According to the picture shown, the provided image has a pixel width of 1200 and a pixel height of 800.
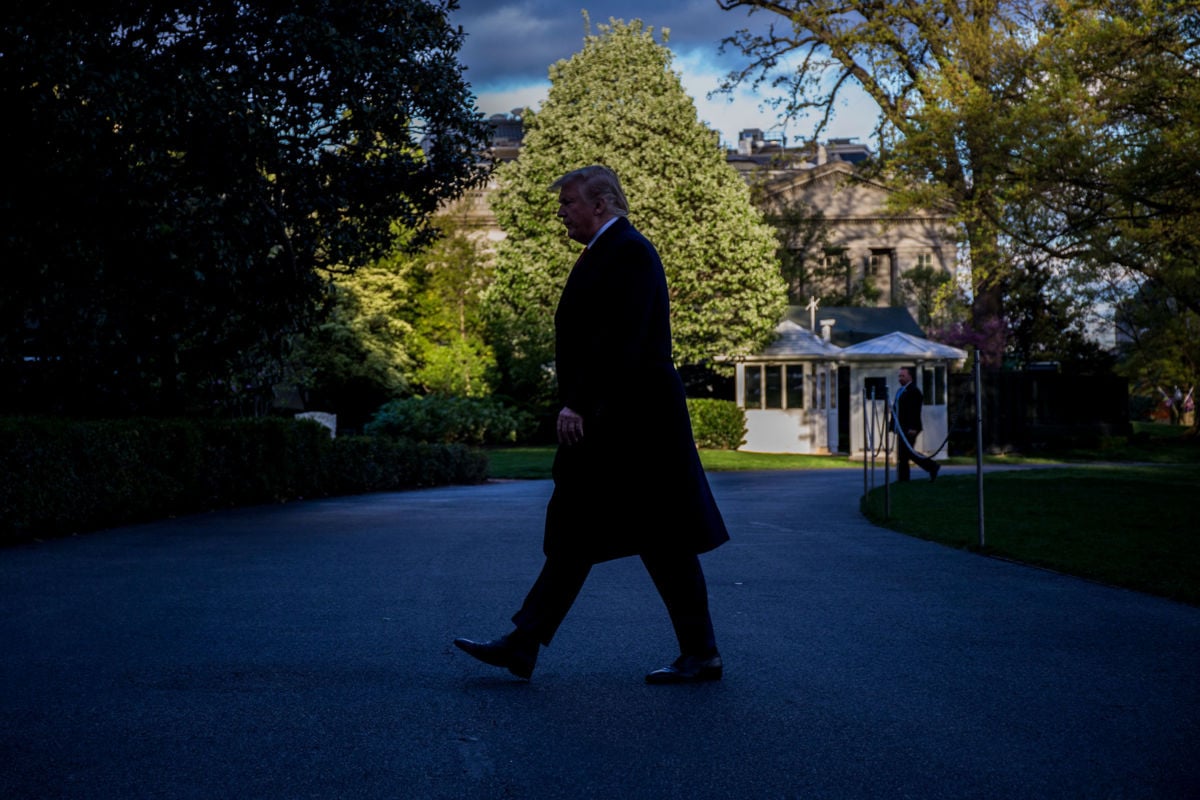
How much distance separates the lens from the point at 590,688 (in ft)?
16.9

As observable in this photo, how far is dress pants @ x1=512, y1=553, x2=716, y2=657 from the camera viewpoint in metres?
5.16

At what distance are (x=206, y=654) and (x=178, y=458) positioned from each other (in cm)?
857

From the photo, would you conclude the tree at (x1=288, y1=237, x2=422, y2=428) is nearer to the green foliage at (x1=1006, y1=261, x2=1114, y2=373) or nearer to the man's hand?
the green foliage at (x1=1006, y1=261, x2=1114, y2=373)

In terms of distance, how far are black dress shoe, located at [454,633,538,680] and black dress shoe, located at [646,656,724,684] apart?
0.46 meters

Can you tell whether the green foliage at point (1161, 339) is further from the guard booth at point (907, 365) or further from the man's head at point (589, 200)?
the man's head at point (589, 200)

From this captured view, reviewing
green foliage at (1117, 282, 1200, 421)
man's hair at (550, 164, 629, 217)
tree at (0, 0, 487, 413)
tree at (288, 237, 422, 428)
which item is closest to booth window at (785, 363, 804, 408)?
green foliage at (1117, 282, 1200, 421)

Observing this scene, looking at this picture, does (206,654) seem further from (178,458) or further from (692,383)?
(692,383)

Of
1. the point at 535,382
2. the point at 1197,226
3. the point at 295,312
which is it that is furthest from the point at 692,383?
the point at 295,312

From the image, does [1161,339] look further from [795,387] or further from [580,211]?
[580,211]

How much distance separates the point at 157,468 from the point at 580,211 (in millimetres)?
9391

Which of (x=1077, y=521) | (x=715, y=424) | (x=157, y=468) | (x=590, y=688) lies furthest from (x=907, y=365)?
(x=590, y=688)

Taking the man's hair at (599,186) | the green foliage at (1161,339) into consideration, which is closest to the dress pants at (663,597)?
the man's hair at (599,186)

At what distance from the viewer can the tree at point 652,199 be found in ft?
117

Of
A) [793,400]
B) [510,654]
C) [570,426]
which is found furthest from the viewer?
[793,400]
